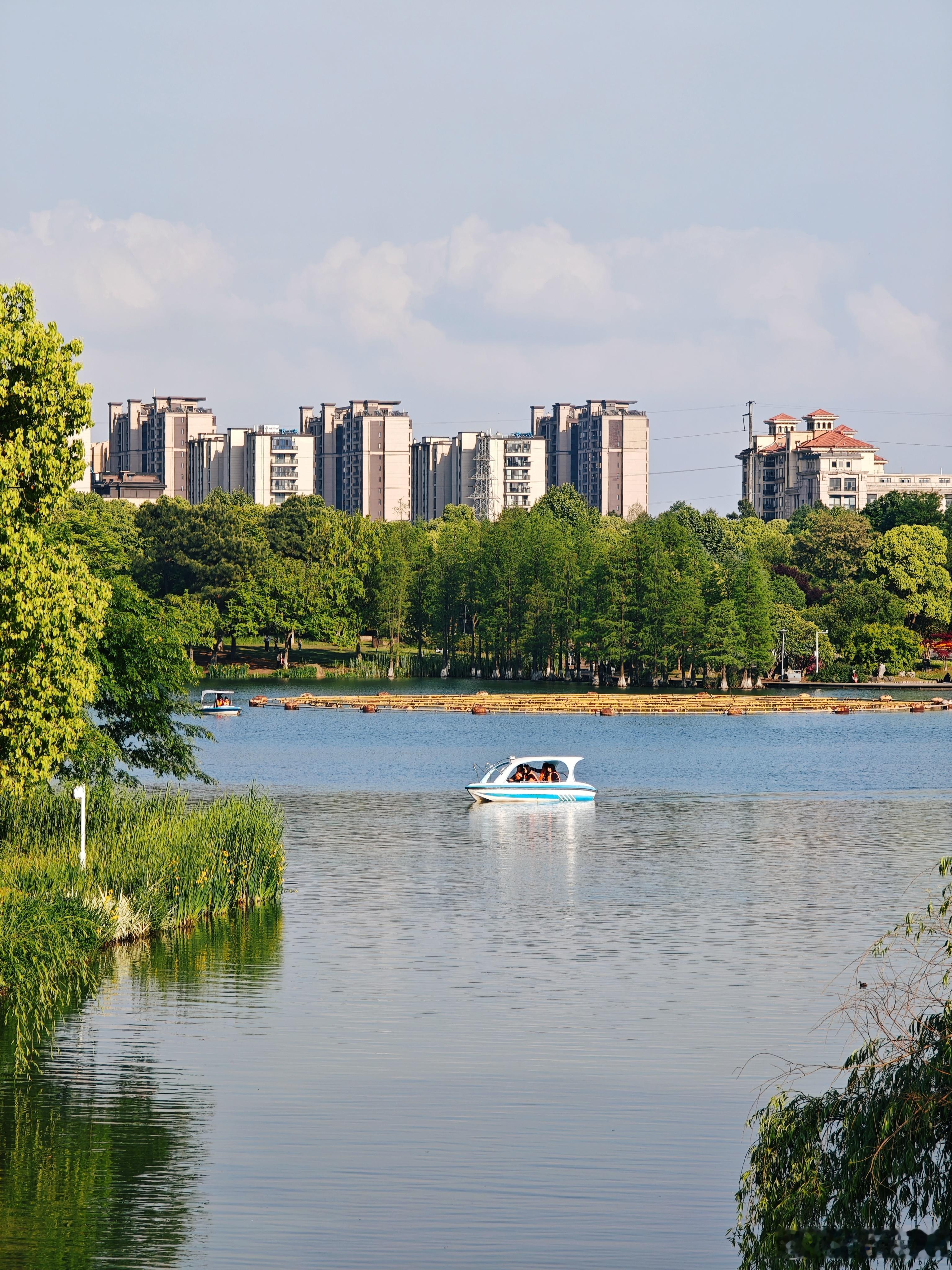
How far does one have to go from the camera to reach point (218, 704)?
101 metres

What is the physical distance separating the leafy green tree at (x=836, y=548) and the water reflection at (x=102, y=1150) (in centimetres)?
13522

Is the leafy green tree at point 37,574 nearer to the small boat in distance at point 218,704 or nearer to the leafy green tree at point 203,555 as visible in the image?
the small boat in distance at point 218,704

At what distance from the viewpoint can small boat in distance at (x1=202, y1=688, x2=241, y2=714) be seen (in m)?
97.7

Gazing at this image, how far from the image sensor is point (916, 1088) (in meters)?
11.1

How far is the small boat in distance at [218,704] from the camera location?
97.7 meters

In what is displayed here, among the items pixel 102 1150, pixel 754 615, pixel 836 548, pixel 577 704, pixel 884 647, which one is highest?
pixel 836 548

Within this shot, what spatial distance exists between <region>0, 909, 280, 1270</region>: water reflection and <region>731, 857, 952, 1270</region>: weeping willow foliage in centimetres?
494

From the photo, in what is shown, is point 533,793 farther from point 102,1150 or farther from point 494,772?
point 102,1150

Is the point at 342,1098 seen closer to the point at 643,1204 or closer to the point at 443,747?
the point at 643,1204

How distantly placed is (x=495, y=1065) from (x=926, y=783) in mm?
45934

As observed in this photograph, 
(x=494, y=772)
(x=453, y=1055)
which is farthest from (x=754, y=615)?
(x=453, y=1055)

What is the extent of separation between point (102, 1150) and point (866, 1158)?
26.2 ft

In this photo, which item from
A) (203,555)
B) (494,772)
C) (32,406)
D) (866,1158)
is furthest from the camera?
(203,555)

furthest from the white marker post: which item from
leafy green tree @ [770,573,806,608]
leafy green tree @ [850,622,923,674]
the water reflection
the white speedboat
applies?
leafy green tree @ [770,573,806,608]
